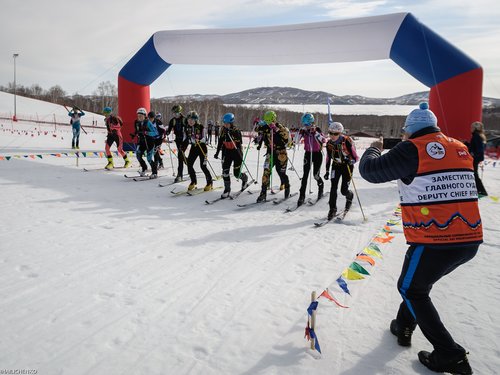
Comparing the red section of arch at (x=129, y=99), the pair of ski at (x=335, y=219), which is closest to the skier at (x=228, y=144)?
the pair of ski at (x=335, y=219)

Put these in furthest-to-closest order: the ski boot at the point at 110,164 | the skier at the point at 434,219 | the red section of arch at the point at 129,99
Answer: the red section of arch at the point at 129,99 < the ski boot at the point at 110,164 < the skier at the point at 434,219

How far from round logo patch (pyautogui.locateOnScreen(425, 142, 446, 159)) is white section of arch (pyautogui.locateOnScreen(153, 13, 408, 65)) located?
8265mm

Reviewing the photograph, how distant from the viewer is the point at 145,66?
12719 mm

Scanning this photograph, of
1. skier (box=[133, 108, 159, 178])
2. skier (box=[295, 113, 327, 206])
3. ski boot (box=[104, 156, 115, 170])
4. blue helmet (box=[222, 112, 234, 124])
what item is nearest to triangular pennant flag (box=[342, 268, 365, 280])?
skier (box=[295, 113, 327, 206])

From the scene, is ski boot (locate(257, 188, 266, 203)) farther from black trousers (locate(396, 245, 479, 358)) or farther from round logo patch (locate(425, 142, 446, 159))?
round logo patch (locate(425, 142, 446, 159))

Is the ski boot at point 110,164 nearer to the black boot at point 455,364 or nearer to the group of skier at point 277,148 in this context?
the group of skier at point 277,148

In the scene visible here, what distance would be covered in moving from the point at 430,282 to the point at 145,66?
504 inches

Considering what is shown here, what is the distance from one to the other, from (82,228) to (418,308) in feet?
15.1

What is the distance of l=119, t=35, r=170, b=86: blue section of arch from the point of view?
12477 millimetres

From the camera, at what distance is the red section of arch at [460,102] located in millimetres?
8398

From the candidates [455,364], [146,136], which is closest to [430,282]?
[455,364]

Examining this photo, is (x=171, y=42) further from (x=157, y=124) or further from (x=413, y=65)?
(x=413, y=65)

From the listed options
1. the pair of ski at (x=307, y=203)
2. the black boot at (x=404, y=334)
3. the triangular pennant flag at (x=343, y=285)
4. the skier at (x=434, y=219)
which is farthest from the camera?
the pair of ski at (x=307, y=203)

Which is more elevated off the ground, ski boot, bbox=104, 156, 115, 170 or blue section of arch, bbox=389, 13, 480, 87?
blue section of arch, bbox=389, 13, 480, 87
